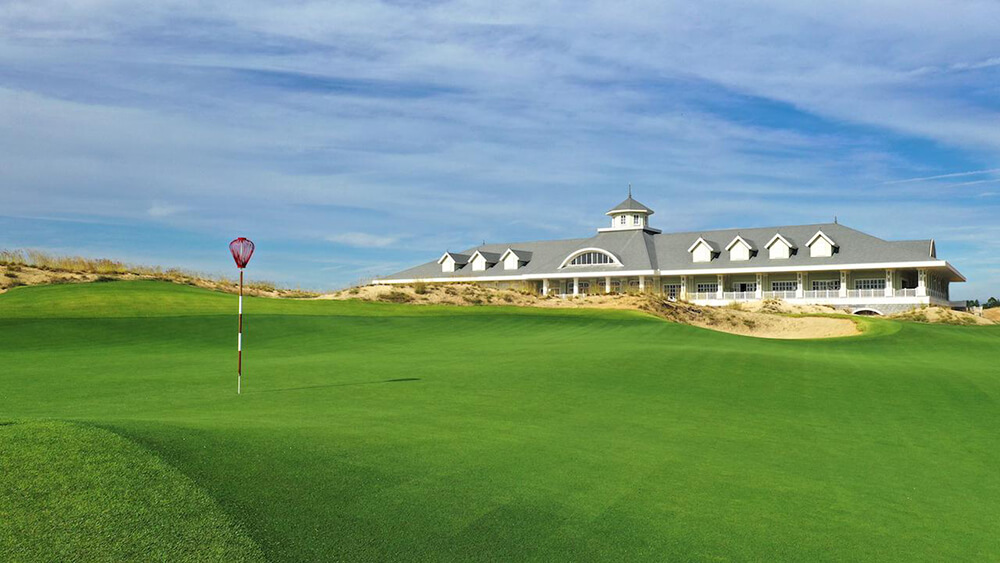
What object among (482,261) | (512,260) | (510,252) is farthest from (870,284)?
(482,261)

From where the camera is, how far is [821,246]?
58.4 meters

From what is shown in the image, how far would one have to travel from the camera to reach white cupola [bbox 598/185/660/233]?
7100cm

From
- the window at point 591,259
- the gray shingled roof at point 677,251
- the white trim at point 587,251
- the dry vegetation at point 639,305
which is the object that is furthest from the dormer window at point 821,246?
the window at point 591,259

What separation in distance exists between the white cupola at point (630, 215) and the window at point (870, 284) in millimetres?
18580

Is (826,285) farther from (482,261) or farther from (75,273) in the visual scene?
(75,273)

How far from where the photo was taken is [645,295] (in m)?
45.7

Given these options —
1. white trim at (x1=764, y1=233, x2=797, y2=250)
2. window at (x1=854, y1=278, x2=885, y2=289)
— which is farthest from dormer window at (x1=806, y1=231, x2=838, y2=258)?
window at (x1=854, y1=278, x2=885, y2=289)

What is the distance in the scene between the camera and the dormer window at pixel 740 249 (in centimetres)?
6081

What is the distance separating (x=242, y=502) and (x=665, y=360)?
13.6 metres

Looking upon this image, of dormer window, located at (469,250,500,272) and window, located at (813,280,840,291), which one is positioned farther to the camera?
dormer window, located at (469,250,500,272)

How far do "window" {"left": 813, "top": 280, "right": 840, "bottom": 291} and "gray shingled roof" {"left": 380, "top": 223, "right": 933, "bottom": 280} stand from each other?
2.62 metres

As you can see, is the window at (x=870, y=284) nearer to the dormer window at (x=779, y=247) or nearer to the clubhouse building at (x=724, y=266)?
the clubhouse building at (x=724, y=266)

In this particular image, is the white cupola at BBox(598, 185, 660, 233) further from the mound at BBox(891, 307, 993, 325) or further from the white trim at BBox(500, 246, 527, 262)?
the mound at BBox(891, 307, 993, 325)

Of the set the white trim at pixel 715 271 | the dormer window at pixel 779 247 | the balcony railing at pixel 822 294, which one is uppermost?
the dormer window at pixel 779 247
